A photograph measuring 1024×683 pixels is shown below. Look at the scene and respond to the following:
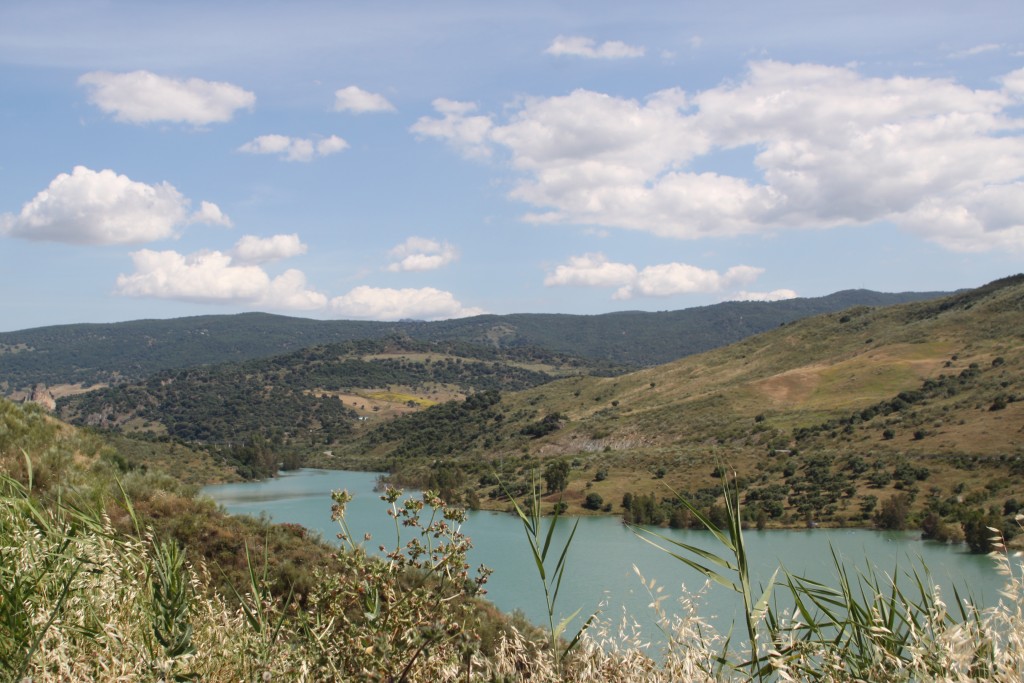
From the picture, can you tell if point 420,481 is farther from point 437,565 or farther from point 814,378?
point 437,565

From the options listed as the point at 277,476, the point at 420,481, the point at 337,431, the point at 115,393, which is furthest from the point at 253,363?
the point at 420,481

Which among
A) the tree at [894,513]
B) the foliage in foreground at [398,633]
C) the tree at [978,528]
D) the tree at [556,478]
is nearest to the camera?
the foliage in foreground at [398,633]

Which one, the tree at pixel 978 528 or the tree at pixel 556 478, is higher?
the tree at pixel 978 528

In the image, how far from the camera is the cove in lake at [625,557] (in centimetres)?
2535

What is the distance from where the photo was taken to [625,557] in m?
37.2

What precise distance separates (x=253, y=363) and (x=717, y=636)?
169416 millimetres

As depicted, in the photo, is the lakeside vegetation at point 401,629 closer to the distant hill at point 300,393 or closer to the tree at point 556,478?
the tree at point 556,478

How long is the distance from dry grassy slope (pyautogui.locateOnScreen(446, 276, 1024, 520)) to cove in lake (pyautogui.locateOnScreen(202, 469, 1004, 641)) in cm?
594

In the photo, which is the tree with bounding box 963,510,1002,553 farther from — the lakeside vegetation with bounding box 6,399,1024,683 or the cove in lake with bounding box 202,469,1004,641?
the lakeside vegetation with bounding box 6,399,1024,683

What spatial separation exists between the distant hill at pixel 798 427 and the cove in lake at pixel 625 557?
3.24 m

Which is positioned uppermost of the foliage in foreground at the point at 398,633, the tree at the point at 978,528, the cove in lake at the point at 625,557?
the foliage in foreground at the point at 398,633

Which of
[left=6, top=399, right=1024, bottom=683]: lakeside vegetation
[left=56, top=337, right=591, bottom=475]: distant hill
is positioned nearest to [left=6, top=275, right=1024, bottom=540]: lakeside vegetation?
[left=56, top=337, right=591, bottom=475]: distant hill

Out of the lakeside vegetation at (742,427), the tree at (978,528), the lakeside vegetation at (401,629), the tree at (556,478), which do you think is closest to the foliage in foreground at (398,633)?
the lakeside vegetation at (401,629)

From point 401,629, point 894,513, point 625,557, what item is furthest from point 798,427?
point 401,629
